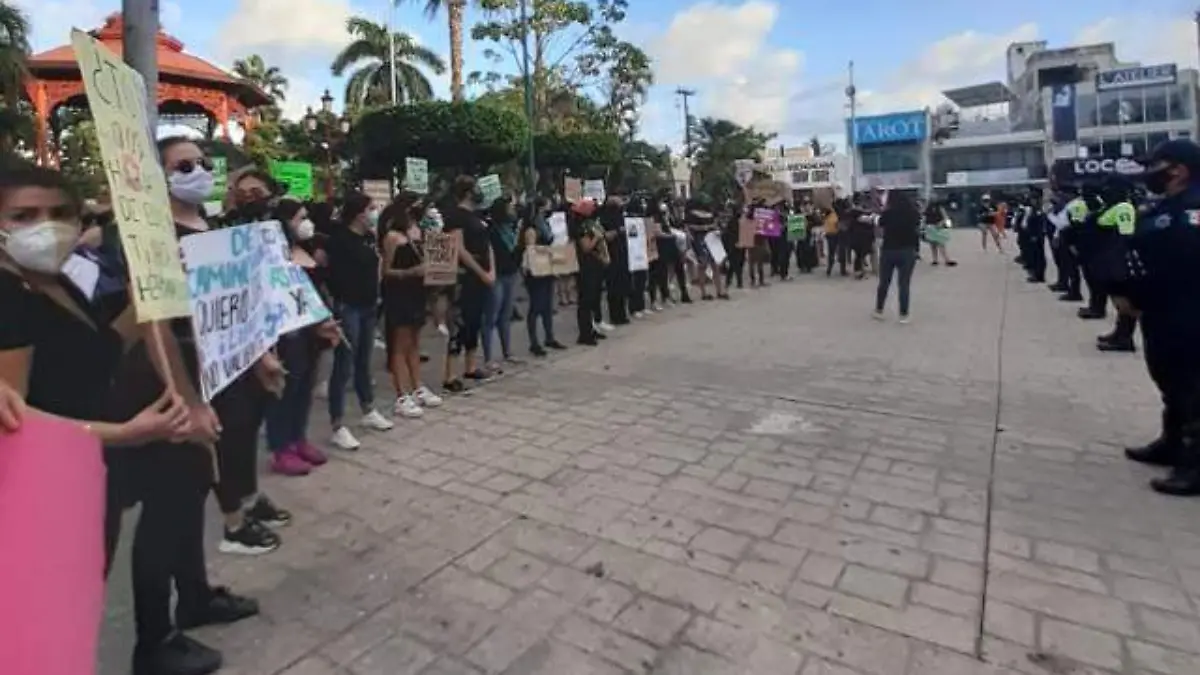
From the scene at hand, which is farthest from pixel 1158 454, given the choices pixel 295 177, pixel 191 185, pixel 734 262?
pixel 734 262

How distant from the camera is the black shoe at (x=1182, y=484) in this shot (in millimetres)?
4035

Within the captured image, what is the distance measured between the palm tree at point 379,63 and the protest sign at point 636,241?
3058 cm

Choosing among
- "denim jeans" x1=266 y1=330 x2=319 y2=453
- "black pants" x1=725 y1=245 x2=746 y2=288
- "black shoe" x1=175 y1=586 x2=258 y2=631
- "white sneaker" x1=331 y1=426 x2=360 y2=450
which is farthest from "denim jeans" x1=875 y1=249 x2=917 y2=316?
"black shoe" x1=175 y1=586 x2=258 y2=631

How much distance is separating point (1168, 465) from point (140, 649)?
509 centimetres

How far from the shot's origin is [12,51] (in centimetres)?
1483

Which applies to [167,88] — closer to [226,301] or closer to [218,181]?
[218,181]

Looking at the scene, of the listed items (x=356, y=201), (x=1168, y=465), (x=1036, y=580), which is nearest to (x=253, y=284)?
(x=356, y=201)

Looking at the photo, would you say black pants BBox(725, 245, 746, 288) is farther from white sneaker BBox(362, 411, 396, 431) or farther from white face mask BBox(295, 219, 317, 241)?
white face mask BBox(295, 219, 317, 241)

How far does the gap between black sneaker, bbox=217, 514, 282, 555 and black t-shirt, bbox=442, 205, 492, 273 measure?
10.7 feet

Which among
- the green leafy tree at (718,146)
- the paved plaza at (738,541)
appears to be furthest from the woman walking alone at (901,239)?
the green leafy tree at (718,146)

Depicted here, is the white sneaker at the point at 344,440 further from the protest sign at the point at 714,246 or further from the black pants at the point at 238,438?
the protest sign at the point at 714,246

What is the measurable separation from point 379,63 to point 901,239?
34.8 meters

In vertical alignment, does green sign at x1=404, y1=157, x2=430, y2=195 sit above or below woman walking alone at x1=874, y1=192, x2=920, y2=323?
above

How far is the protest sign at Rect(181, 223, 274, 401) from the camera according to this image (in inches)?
107
